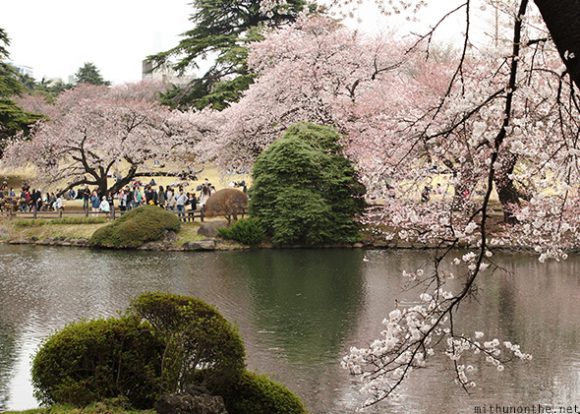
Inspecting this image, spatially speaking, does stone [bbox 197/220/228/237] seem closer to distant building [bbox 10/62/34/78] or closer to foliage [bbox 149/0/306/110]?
foliage [bbox 149/0/306/110]

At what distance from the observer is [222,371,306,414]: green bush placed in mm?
6031

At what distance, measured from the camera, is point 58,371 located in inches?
227

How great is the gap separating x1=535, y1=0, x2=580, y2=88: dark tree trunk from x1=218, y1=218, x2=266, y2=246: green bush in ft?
68.6

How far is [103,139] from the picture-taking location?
30.8 meters

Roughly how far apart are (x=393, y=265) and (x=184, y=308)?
14311mm

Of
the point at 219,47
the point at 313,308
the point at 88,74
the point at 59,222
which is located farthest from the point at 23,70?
the point at 313,308

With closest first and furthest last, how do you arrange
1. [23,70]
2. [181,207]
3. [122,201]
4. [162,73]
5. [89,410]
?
1. [89,410]
2. [181,207]
3. [122,201]
4. [162,73]
5. [23,70]

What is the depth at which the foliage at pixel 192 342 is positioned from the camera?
5723mm

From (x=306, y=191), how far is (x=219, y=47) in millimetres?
15354

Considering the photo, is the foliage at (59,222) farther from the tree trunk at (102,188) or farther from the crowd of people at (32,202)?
the tree trunk at (102,188)

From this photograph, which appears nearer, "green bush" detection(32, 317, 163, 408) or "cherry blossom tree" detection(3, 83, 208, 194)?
"green bush" detection(32, 317, 163, 408)

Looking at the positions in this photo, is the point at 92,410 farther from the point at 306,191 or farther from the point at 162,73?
the point at 162,73

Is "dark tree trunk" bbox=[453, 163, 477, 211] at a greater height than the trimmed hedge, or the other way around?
"dark tree trunk" bbox=[453, 163, 477, 211]

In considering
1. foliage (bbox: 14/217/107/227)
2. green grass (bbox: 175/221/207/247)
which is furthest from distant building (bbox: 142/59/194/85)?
green grass (bbox: 175/221/207/247)
